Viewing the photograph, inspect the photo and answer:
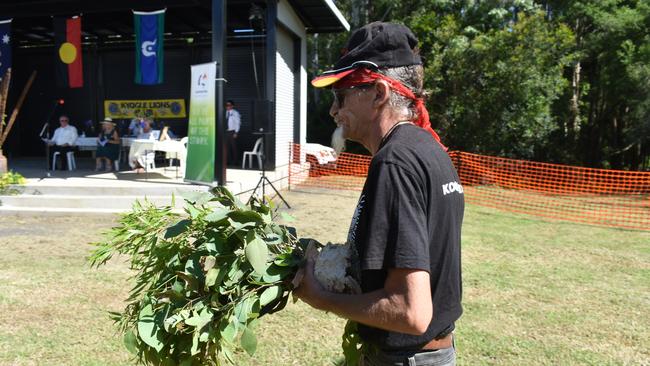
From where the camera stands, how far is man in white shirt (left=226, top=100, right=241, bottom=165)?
13.5 meters

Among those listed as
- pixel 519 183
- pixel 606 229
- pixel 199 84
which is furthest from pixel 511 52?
pixel 199 84

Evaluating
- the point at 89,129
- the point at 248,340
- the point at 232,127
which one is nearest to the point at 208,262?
the point at 248,340

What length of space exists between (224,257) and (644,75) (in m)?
16.4

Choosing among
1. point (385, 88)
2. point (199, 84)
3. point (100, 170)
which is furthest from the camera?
point (100, 170)

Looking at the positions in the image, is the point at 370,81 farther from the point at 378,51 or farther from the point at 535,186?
the point at 535,186

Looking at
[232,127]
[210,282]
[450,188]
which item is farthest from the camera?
[232,127]

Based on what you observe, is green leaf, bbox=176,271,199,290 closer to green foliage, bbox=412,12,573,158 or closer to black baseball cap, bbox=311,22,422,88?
black baseball cap, bbox=311,22,422,88

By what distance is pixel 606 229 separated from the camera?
355 inches

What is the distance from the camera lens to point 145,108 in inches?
613

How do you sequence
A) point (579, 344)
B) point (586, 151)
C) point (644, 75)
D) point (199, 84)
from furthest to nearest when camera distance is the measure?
point (586, 151), point (644, 75), point (199, 84), point (579, 344)

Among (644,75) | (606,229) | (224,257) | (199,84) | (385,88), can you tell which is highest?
(644,75)

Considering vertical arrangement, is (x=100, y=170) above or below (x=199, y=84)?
below

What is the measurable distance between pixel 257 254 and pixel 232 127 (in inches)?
490

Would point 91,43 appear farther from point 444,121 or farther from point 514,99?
point 514,99
